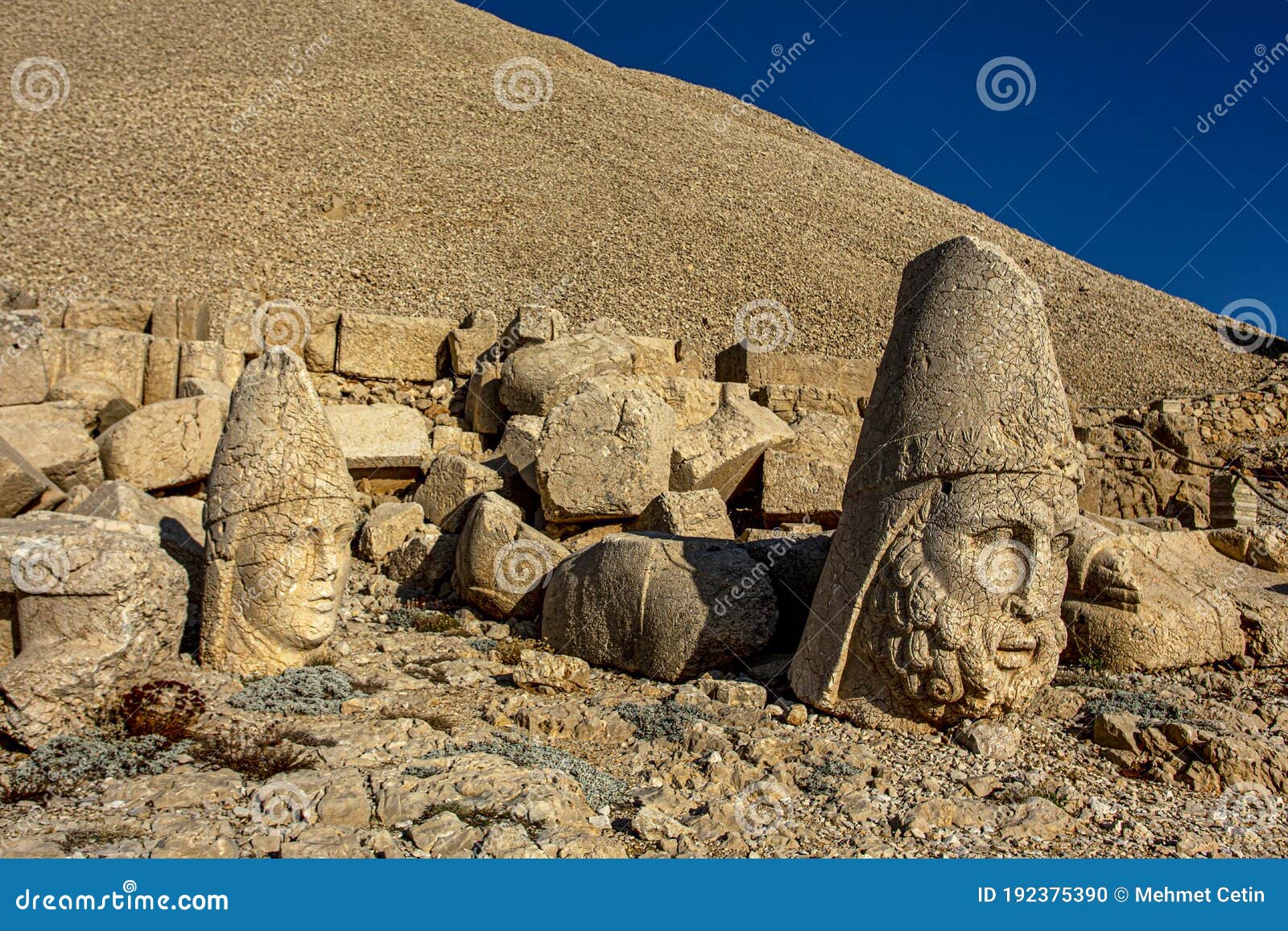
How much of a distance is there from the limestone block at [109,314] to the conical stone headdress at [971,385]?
9.39m

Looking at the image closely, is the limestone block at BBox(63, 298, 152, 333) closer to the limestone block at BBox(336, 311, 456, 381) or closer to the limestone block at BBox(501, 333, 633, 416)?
the limestone block at BBox(336, 311, 456, 381)

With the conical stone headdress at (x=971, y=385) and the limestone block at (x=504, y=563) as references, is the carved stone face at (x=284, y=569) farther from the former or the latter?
the conical stone headdress at (x=971, y=385)

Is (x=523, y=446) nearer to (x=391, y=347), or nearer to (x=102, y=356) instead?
(x=391, y=347)

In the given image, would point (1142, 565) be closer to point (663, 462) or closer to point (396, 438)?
point (663, 462)

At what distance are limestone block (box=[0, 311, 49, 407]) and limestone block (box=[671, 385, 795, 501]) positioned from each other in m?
5.92

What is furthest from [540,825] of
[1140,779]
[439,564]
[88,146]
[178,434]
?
[88,146]

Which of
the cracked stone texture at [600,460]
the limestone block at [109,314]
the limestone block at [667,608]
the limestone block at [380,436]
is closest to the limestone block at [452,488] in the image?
the cracked stone texture at [600,460]

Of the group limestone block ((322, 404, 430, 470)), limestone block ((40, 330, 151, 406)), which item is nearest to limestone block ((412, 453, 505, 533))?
limestone block ((322, 404, 430, 470))

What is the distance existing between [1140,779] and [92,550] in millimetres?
4880

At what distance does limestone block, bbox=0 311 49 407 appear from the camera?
859cm

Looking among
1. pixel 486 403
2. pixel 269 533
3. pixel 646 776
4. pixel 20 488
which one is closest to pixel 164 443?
pixel 20 488

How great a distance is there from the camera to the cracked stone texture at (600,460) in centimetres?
750

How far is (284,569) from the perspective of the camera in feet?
17.3

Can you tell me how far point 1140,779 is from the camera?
403 centimetres
